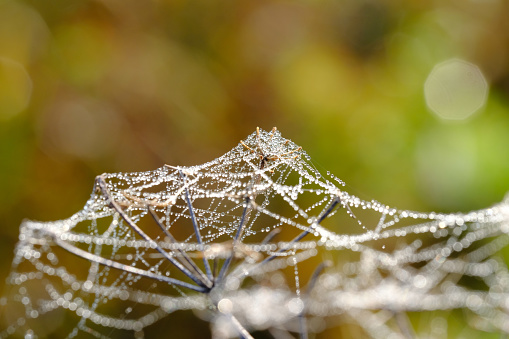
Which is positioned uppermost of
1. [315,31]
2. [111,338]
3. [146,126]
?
[315,31]

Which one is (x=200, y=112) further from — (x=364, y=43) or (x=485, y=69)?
(x=485, y=69)

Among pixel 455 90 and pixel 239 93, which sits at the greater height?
pixel 455 90

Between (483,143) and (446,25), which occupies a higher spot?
(446,25)

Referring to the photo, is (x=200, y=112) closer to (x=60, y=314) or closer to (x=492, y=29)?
(x=60, y=314)

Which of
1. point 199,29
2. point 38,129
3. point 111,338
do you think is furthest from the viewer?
point 199,29

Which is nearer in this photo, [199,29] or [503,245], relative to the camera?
Result: [503,245]

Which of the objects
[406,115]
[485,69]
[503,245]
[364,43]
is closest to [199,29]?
[364,43]

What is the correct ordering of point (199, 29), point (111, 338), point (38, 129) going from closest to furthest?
point (111, 338), point (38, 129), point (199, 29)
